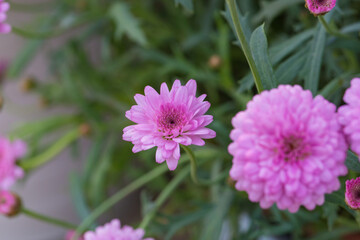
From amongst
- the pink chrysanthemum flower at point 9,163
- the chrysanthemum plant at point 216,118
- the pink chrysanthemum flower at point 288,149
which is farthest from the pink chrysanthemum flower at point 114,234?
the pink chrysanthemum flower at point 9,163

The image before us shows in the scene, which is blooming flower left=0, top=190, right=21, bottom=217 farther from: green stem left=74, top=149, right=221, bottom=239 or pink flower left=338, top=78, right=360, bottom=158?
pink flower left=338, top=78, right=360, bottom=158

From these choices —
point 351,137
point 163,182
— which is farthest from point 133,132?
point 163,182

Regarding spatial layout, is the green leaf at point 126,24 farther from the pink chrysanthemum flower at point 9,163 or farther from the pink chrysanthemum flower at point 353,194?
the pink chrysanthemum flower at point 353,194

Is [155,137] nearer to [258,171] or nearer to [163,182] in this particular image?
[258,171]

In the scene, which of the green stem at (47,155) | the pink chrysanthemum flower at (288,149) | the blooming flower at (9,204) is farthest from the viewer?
the green stem at (47,155)

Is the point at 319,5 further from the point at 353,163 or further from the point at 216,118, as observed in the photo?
the point at 216,118

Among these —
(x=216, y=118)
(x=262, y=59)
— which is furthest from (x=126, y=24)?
(x=262, y=59)

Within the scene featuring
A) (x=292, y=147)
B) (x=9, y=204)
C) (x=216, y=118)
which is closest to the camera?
(x=292, y=147)

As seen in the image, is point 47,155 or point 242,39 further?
point 47,155

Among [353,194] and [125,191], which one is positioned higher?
[125,191]
